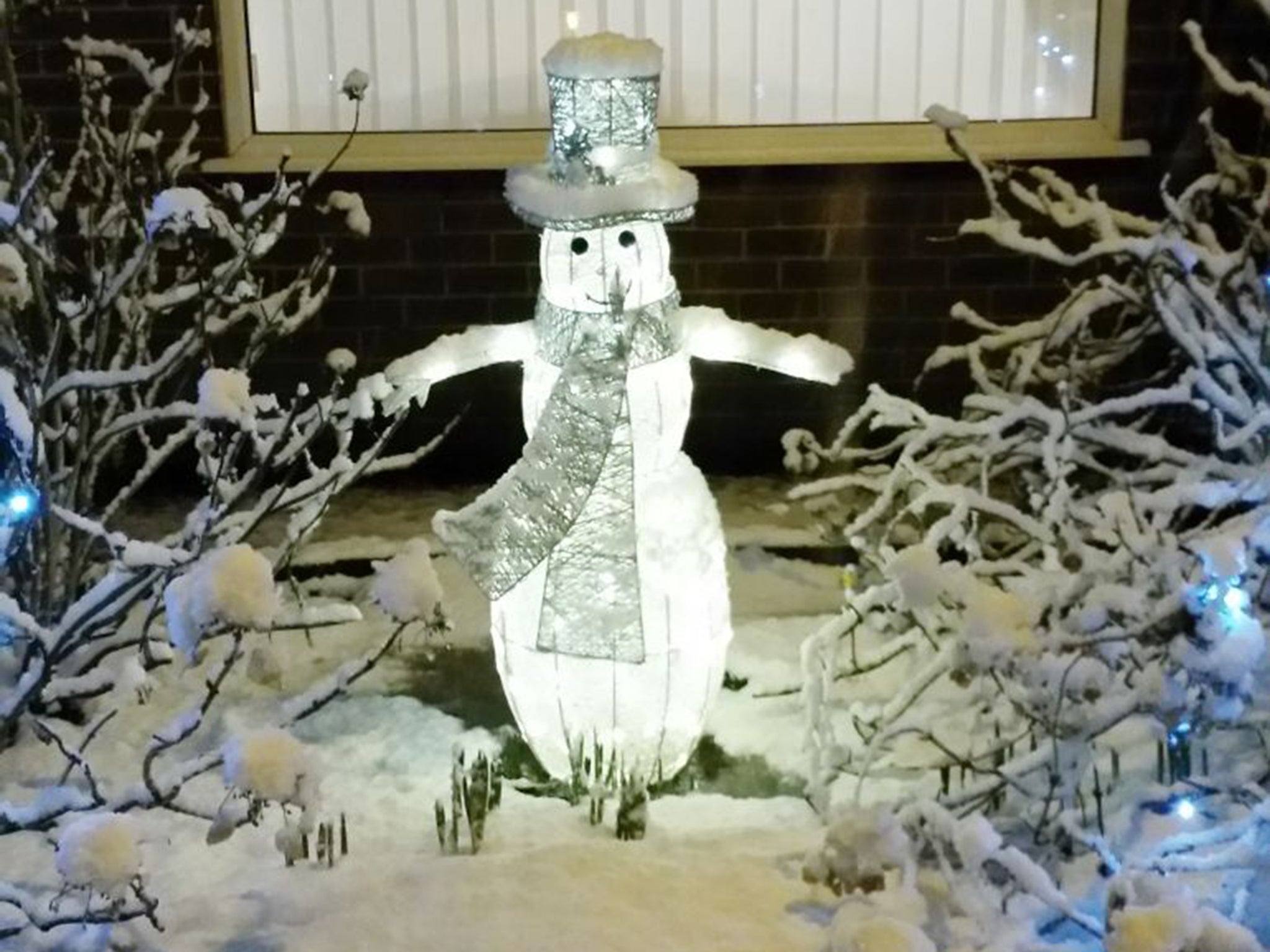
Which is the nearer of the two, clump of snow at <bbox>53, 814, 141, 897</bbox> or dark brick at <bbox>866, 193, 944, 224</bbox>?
clump of snow at <bbox>53, 814, 141, 897</bbox>

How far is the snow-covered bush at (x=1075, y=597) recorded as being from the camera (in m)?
3.59

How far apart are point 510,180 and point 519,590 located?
1.00 meters

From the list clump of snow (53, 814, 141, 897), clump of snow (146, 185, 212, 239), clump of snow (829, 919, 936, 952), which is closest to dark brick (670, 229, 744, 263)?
clump of snow (146, 185, 212, 239)

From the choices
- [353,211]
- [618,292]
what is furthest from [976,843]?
[353,211]

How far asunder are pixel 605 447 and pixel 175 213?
1106 mm

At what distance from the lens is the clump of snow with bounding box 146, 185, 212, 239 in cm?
391

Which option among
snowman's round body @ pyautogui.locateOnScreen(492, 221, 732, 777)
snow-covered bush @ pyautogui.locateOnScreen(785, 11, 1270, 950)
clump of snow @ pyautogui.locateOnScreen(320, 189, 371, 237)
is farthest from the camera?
clump of snow @ pyautogui.locateOnScreen(320, 189, 371, 237)

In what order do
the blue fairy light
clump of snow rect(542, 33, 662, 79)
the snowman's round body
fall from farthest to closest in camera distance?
1. the snowman's round body
2. clump of snow rect(542, 33, 662, 79)
3. the blue fairy light

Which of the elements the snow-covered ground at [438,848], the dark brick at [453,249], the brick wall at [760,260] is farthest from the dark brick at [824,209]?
the snow-covered ground at [438,848]

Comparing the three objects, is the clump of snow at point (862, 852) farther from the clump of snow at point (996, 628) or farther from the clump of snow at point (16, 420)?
the clump of snow at point (16, 420)

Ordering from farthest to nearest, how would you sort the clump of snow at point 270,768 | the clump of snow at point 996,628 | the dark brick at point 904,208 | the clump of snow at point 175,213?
the dark brick at point 904,208 → the clump of snow at point 175,213 → the clump of snow at point 996,628 → the clump of snow at point 270,768

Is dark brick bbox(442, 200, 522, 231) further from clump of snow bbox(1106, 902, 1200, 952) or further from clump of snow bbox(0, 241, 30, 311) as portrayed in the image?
clump of snow bbox(1106, 902, 1200, 952)

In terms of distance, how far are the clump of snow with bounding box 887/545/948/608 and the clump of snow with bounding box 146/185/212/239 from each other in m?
1.67

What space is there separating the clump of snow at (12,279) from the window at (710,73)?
357 centimetres
